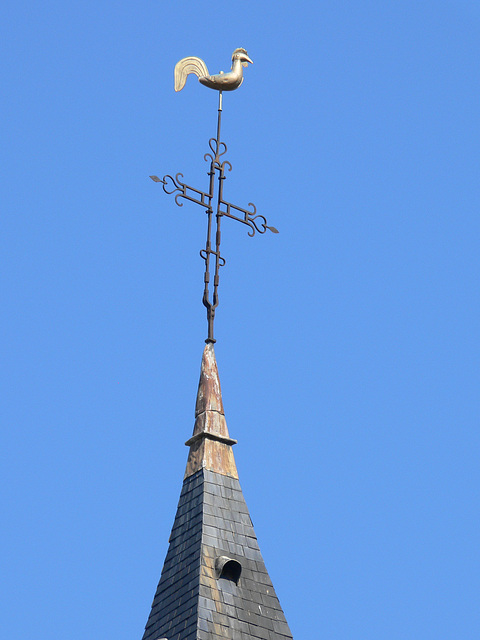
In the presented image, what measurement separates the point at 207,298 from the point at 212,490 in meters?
3.26

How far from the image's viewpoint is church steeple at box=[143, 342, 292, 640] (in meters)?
21.0

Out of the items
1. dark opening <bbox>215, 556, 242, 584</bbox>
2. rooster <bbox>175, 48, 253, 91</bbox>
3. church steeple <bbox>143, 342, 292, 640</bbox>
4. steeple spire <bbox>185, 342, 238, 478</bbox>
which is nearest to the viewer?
church steeple <bbox>143, 342, 292, 640</bbox>

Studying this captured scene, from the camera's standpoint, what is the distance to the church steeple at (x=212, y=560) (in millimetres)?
20953

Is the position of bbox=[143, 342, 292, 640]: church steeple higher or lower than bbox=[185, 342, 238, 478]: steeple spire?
lower

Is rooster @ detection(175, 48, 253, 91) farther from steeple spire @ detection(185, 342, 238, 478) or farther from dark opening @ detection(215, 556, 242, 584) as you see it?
dark opening @ detection(215, 556, 242, 584)

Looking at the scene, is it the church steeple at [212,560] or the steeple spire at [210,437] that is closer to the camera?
the church steeple at [212,560]

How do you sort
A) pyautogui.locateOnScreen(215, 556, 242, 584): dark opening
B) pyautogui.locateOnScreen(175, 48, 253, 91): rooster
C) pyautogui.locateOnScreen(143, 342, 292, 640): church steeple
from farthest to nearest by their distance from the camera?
pyautogui.locateOnScreen(175, 48, 253, 91): rooster, pyautogui.locateOnScreen(215, 556, 242, 584): dark opening, pyautogui.locateOnScreen(143, 342, 292, 640): church steeple

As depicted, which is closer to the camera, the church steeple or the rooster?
the church steeple

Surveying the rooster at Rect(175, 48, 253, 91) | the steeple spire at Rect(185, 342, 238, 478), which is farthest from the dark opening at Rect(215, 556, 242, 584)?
the rooster at Rect(175, 48, 253, 91)

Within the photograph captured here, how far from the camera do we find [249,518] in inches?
902


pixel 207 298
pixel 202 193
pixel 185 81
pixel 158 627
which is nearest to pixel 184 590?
pixel 158 627

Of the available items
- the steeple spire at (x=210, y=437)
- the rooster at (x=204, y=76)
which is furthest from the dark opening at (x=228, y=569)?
the rooster at (x=204, y=76)

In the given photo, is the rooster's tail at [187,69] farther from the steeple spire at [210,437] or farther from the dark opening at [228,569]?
the dark opening at [228,569]

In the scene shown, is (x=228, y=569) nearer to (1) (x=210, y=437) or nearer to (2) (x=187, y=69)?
(1) (x=210, y=437)
